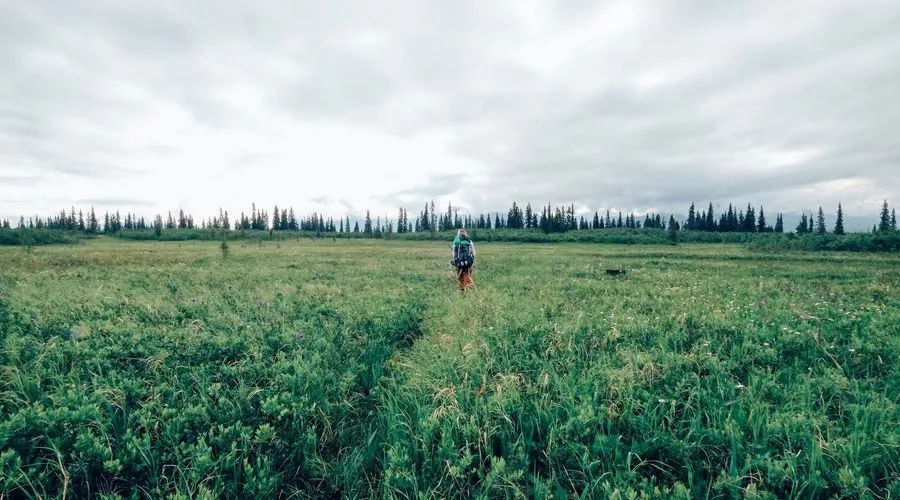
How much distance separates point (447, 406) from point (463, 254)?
10602 mm

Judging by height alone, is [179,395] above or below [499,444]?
above

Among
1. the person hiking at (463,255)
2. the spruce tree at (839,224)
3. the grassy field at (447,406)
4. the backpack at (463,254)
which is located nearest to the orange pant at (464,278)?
the person hiking at (463,255)

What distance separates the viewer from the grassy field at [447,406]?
149 inches

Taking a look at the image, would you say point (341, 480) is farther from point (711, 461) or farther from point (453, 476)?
point (711, 461)

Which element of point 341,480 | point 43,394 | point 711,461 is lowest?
point 341,480

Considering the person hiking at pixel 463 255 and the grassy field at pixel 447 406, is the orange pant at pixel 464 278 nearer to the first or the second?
the person hiking at pixel 463 255

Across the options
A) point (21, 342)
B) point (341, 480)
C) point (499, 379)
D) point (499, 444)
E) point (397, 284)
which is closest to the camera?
point (341, 480)

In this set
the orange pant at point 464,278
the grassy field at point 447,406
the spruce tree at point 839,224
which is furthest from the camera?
the spruce tree at point 839,224

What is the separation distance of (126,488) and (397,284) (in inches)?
481

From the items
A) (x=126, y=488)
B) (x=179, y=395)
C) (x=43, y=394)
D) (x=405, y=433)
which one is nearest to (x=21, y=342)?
(x=43, y=394)

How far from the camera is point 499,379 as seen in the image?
227 inches

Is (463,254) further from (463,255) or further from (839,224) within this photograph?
(839,224)

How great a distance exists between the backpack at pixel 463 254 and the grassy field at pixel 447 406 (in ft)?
21.9

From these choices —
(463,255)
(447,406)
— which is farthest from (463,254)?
(447,406)
